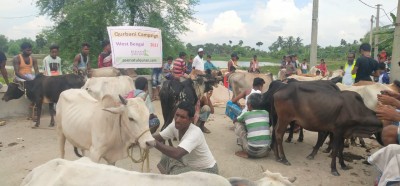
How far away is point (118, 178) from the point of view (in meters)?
2.27

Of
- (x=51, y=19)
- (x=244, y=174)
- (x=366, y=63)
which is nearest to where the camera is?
(x=244, y=174)

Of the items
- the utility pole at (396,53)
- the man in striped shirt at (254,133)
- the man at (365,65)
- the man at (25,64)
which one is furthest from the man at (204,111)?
the man at (25,64)

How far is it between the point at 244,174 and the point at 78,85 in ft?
15.8

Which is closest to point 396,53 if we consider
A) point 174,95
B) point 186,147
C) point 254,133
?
point 254,133

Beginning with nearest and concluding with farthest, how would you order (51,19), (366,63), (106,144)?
1. (106,144)
2. (366,63)
3. (51,19)

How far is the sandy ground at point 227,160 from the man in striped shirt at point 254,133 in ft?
0.57

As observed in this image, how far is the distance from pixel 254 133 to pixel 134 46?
412cm

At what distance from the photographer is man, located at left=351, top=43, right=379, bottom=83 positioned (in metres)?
7.52

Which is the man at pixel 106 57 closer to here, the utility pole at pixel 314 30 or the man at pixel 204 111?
the man at pixel 204 111

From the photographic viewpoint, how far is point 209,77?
7.98 metres

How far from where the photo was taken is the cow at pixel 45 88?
27.5ft

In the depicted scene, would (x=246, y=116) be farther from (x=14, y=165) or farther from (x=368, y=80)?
(x=14, y=165)

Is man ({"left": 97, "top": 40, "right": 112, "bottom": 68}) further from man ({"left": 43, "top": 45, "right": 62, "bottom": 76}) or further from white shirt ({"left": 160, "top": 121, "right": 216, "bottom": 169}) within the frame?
white shirt ({"left": 160, "top": 121, "right": 216, "bottom": 169})

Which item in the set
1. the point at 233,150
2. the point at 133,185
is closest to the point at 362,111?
the point at 233,150
